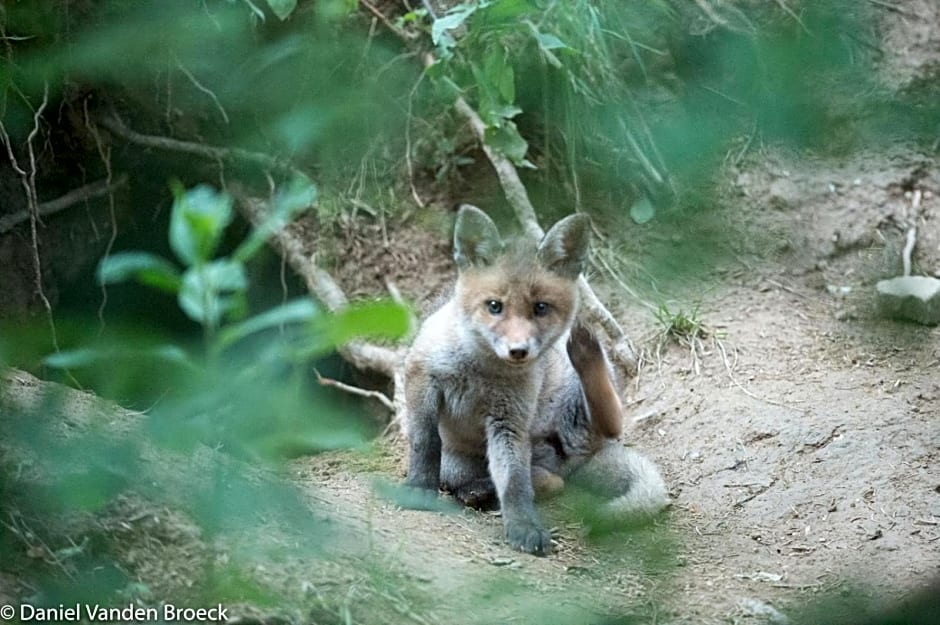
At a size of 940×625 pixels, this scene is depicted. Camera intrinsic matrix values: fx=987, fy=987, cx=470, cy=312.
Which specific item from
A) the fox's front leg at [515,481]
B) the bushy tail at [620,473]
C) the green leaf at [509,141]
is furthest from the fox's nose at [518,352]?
the green leaf at [509,141]

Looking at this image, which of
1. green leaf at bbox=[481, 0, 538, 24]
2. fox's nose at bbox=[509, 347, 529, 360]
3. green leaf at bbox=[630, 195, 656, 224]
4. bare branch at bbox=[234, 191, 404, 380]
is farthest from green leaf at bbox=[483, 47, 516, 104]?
bare branch at bbox=[234, 191, 404, 380]

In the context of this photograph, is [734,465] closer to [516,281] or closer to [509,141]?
[516,281]

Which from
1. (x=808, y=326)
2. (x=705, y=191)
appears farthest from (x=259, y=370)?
(x=808, y=326)

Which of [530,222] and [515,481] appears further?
[530,222]

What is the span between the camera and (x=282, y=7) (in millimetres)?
2576

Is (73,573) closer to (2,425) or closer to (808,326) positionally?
(2,425)

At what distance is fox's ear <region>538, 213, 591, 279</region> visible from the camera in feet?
15.0

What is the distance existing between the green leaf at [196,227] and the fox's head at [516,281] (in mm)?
3434

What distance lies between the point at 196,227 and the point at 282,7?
1.73m

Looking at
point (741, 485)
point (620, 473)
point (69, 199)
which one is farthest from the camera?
point (69, 199)

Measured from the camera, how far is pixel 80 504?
95 centimetres

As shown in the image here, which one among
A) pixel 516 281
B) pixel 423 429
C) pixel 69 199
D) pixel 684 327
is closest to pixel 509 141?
pixel 516 281

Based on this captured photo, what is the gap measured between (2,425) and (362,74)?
0.62 meters

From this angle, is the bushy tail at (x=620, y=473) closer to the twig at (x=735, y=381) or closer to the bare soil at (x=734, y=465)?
the bare soil at (x=734, y=465)
